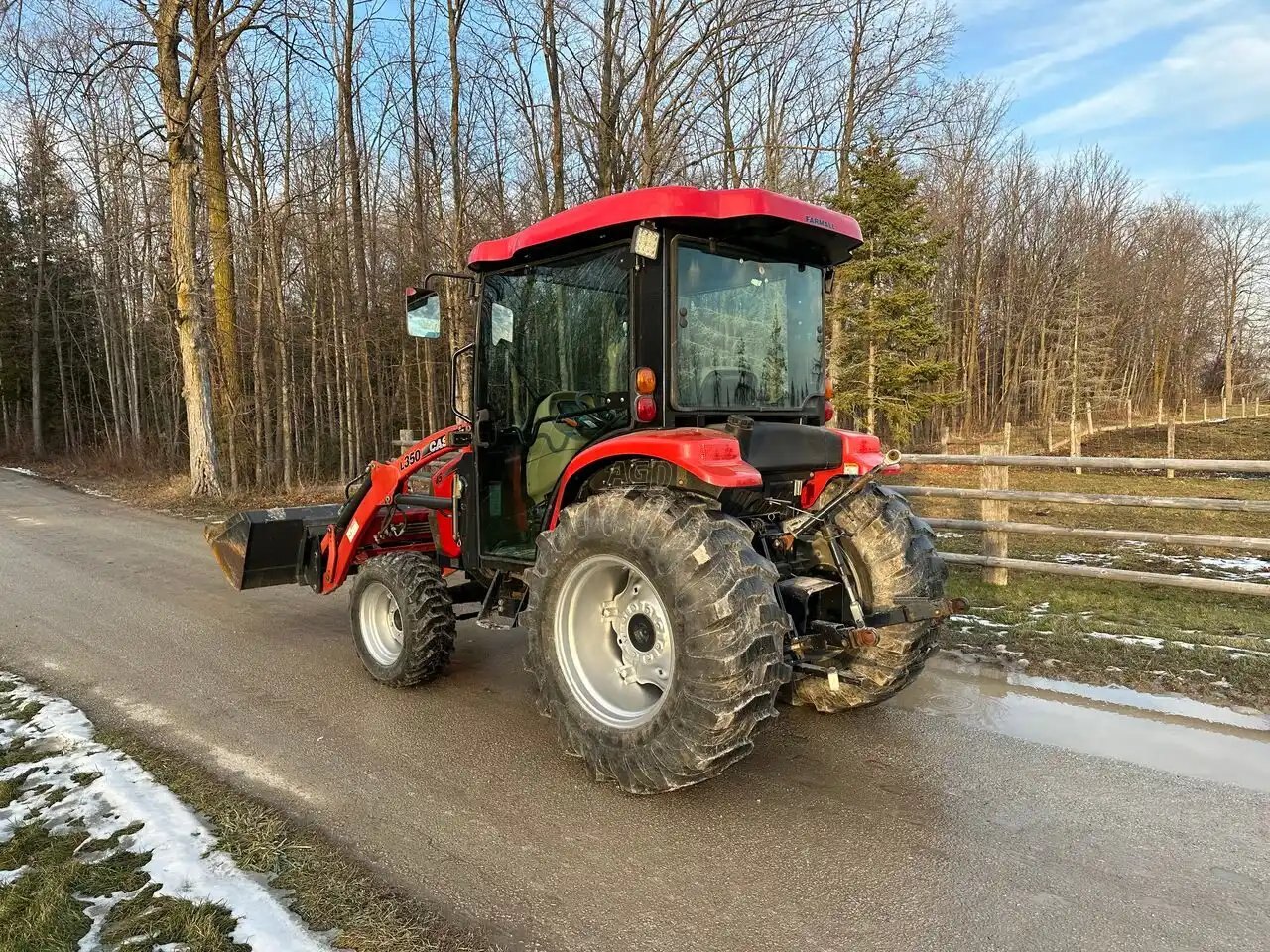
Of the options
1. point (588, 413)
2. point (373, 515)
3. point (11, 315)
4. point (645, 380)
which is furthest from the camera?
point (11, 315)

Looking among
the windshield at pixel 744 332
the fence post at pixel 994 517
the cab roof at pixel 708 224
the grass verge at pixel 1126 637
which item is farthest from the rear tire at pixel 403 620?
the fence post at pixel 994 517

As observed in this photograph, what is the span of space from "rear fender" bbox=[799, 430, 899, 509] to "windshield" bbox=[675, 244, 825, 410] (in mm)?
348

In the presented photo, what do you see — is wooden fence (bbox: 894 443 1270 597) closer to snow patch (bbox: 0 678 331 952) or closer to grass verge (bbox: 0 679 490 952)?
grass verge (bbox: 0 679 490 952)

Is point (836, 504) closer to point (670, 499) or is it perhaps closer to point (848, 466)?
point (848, 466)

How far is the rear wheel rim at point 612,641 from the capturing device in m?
3.37

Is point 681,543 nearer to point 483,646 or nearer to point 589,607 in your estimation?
point 589,607

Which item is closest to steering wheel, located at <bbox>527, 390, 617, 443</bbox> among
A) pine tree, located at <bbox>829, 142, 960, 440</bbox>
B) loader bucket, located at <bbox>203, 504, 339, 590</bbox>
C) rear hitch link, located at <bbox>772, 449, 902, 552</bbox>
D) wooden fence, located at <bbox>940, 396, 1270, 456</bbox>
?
rear hitch link, located at <bbox>772, 449, 902, 552</bbox>

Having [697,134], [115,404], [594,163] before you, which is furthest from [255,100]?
[115,404]

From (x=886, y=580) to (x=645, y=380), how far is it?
1514mm

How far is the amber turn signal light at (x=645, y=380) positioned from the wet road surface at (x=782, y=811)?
69.1 inches

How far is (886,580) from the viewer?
375 centimetres

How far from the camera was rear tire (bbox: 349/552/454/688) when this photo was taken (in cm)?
449

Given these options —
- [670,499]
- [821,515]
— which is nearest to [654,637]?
[670,499]

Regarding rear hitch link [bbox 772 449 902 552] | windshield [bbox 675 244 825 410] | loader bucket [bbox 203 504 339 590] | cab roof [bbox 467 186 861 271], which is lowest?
loader bucket [bbox 203 504 339 590]
